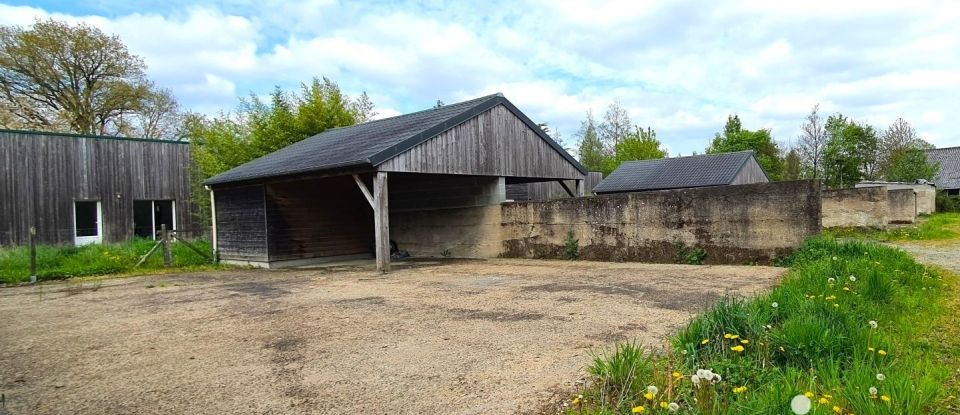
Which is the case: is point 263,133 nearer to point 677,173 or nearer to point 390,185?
point 390,185

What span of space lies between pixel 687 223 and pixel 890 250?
10.6 feet

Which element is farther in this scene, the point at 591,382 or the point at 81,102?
the point at 81,102

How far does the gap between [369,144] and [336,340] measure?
24.5 ft

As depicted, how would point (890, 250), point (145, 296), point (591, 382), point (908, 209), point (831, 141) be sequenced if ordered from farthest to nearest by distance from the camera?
point (831, 141), point (908, 209), point (145, 296), point (890, 250), point (591, 382)

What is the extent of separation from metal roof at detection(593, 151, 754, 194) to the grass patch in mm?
20234

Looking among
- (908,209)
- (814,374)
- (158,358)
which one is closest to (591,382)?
(814,374)

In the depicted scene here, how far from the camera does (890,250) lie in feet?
24.8

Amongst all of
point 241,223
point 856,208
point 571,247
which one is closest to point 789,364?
point 571,247

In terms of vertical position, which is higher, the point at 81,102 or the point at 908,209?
the point at 81,102

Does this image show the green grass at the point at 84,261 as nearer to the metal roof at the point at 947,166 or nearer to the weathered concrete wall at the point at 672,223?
the weathered concrete wall at the point at 672,223

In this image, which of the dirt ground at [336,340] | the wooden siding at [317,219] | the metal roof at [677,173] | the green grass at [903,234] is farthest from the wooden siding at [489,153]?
the metal roof at [677,173]

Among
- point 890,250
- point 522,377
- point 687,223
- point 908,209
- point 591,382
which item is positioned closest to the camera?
point 591,382

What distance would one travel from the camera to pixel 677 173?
2562cm

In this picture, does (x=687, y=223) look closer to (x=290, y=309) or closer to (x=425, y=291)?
(x=425, y=291)
